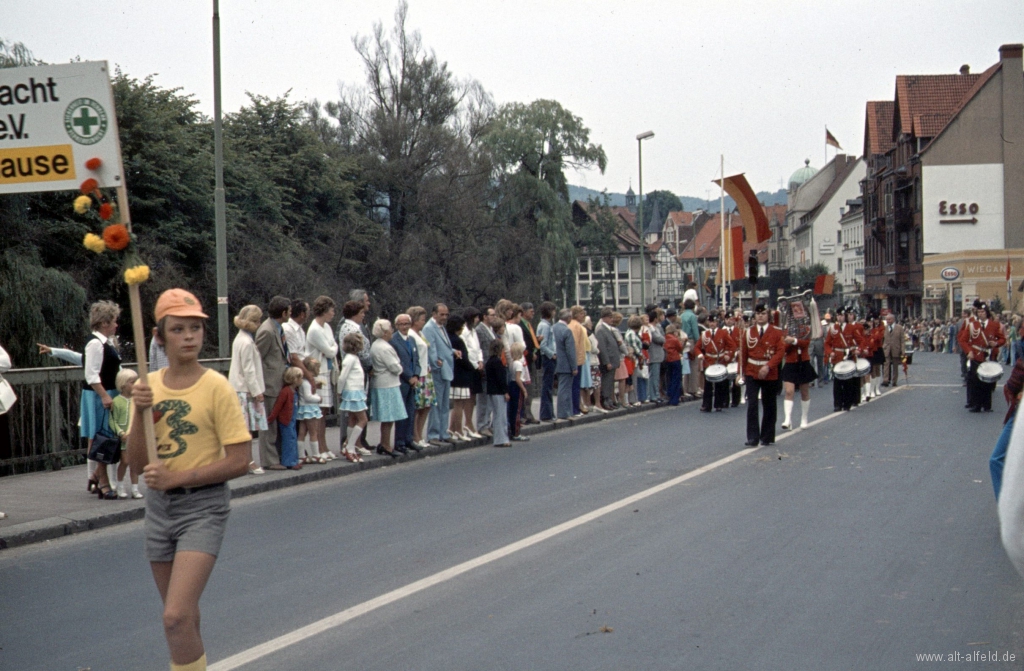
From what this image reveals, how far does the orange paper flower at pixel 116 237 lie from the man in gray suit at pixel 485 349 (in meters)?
13.3

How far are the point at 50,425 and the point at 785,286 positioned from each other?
17.6 m

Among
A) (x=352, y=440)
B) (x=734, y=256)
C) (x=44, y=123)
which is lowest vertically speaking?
(x=352, y=440)

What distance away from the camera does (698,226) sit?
7239 inches

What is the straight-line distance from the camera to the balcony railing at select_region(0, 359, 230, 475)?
14.2m

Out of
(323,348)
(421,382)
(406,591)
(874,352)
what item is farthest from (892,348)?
(406,591)

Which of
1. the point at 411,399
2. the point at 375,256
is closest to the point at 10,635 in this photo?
the point at 411,399

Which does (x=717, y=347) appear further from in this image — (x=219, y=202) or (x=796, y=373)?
(x=219, y=202)

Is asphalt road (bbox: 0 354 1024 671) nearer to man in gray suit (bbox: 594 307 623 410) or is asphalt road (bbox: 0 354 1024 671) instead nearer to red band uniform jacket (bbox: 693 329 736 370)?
red band uniform jacket (bbox: 693 329 736 370)

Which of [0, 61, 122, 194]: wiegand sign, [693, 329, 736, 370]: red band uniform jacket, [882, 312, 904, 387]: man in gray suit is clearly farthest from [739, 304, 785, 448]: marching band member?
[882, 312, 904, 387]: man in gray suit

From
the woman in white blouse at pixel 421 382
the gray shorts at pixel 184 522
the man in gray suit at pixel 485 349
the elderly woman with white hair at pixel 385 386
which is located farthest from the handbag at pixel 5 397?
the man in gray suit at pixel 485 349

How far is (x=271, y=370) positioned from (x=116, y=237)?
9.52 m

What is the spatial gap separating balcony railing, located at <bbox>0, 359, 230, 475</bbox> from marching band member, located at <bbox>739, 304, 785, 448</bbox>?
689cm

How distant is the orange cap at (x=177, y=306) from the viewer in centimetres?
499

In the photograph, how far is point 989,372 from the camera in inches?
872
